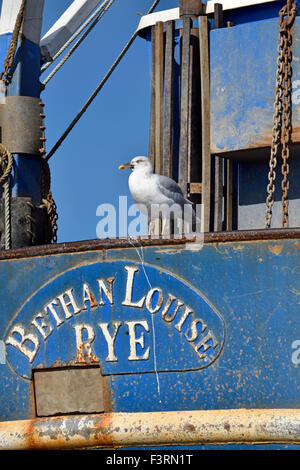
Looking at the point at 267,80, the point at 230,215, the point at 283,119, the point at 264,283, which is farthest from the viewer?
the point at 230,215

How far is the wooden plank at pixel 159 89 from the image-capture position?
952cm

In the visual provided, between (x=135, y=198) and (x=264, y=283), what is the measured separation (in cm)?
202

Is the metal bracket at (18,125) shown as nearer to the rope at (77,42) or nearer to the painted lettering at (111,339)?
the rope at (77,42)

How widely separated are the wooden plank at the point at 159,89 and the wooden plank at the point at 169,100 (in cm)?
10

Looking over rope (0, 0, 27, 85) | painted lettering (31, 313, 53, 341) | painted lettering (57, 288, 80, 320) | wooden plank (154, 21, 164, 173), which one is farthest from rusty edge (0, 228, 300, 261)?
wooden plank (154, 21, 164, 173)

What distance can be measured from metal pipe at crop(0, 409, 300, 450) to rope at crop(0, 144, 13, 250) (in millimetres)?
1492

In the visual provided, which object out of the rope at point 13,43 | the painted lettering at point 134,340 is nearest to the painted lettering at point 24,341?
the painted lettering at point 134,340

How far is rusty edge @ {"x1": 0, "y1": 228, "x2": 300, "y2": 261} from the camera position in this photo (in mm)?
5898

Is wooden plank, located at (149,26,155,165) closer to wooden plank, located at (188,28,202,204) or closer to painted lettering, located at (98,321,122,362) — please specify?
wooden plank, located at (188,28,202,204)

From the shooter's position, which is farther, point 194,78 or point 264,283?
point 194,78

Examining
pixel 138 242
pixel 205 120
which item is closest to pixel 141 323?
pixel 138 242

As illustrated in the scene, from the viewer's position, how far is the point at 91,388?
6312 millimetres
